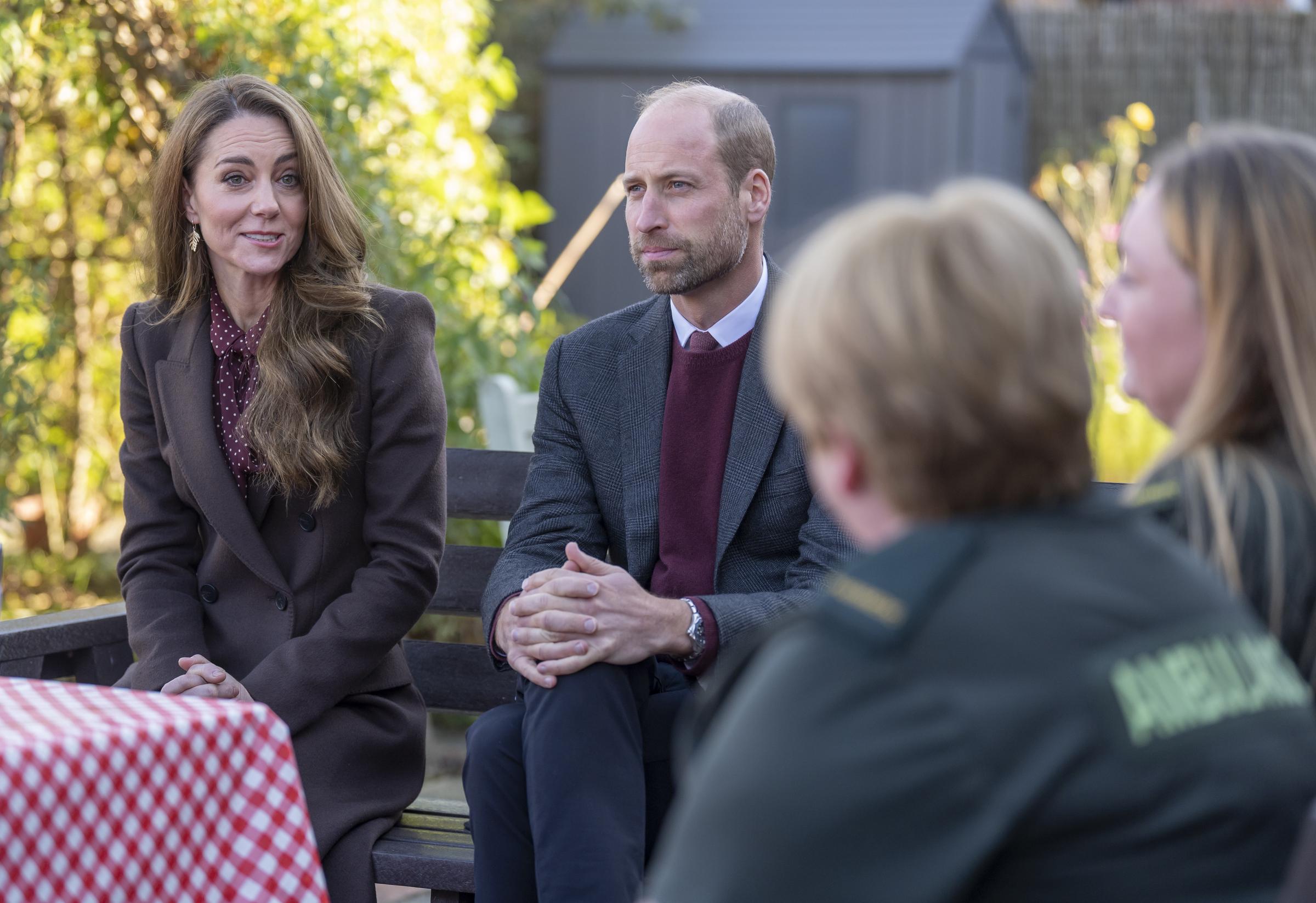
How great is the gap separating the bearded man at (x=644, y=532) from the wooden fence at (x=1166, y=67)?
34.4 ft

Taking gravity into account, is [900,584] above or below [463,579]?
above

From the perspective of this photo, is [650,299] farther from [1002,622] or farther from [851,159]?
[851,159]

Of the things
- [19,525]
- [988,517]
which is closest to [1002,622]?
[988,517]

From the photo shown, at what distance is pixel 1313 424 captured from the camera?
1.34 metres

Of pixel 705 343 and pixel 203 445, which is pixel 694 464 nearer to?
pixel 705 343

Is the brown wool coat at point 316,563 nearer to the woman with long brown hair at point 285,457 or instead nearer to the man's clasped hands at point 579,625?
the woman with long brown hair at point 285,457

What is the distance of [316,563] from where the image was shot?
247 cm

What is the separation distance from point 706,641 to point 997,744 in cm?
130

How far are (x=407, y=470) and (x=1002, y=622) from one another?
5.54ft

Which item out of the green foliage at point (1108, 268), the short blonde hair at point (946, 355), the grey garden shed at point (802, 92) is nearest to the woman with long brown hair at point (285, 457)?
the short blonde hair at point (946, 355)

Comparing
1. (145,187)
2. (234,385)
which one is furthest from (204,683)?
(145,187)

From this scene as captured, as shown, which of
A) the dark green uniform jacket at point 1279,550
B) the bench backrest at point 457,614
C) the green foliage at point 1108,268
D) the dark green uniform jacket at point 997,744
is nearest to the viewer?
the dark green uniform jacket at point 997,744

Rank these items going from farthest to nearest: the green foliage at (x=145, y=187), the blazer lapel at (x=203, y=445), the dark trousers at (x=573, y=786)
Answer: the green foliage at (x=145, y=187), the blazer lapel at (x=203, y=445), the dark trousers at (x=573, y=786)

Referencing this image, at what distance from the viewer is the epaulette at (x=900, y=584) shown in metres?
0.93
